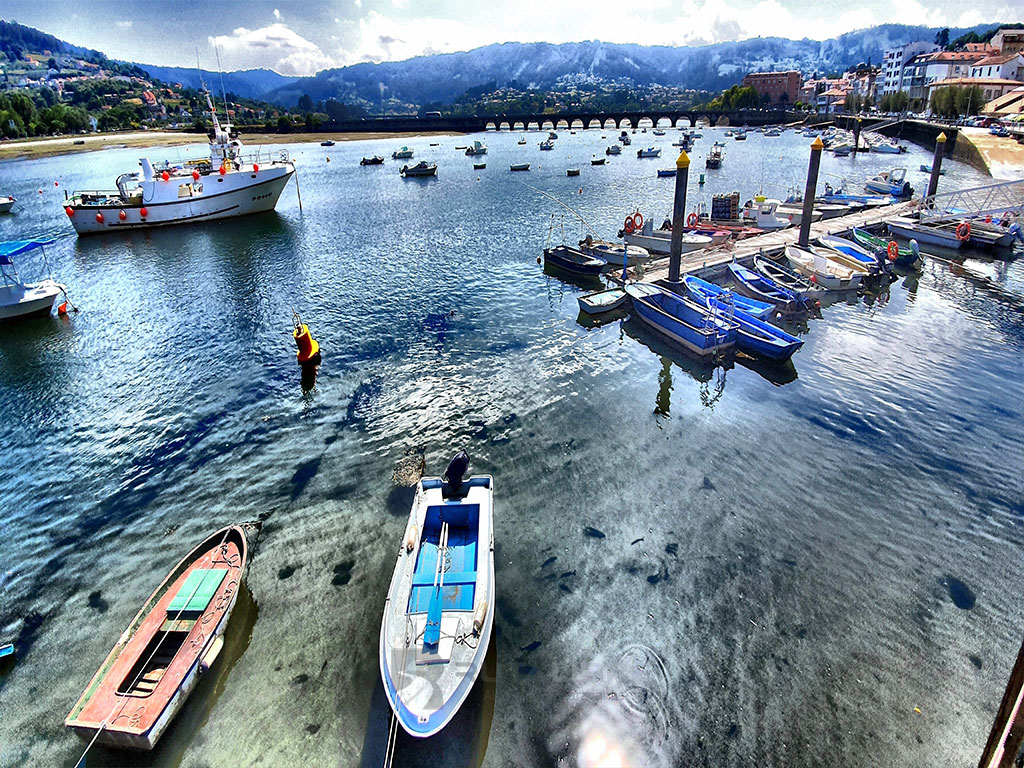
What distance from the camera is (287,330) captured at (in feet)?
112

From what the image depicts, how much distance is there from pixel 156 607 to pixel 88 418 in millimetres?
15336

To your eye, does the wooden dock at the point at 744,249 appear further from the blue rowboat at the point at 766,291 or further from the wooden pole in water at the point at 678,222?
the wooden pole in water at the point at 678,222

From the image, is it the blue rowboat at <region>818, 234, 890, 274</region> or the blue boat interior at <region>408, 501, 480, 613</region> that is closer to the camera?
the blue boat interior at <region>408, 501, 480, 613</region>

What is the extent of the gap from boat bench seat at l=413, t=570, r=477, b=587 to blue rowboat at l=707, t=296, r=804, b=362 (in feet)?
69.0

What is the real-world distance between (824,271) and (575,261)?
18.1 meters

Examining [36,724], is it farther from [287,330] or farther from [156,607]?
[287,330]

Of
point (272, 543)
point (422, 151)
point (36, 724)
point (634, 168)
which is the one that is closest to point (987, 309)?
point (272, 543)

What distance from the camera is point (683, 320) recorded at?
31188 millimetres

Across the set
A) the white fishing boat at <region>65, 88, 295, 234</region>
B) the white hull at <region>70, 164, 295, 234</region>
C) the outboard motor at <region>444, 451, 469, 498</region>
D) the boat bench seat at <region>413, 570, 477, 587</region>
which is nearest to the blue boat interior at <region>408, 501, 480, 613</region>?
the boat bench seat at <region>413, 570, 477, 587</region>

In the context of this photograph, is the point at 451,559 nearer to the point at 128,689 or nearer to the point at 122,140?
the point at 128,689

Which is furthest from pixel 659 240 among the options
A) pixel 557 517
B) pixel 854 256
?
pixel 557 517

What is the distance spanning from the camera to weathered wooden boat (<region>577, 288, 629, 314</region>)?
3475cm

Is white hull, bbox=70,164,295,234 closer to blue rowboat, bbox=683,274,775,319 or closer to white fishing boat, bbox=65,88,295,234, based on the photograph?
white fishing boat, bbox=65,88,295,234

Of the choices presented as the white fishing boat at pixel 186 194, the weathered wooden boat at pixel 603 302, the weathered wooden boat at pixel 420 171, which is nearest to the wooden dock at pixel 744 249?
the weathered wooden boat at pixel 603 302
